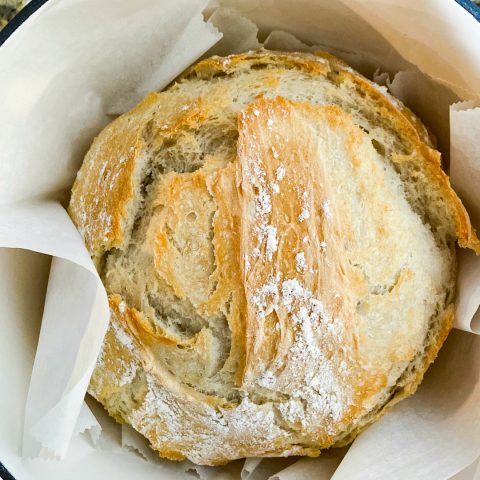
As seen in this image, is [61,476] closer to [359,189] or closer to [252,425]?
[252,425]

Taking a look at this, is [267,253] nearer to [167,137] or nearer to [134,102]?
[167,137]

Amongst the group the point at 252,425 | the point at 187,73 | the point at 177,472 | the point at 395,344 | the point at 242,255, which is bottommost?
the point at 177,472

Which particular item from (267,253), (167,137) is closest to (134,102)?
(167,137)

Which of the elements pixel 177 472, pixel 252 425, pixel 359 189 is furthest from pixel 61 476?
pixel 359 189

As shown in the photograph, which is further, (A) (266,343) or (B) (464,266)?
(B) (464,266)
